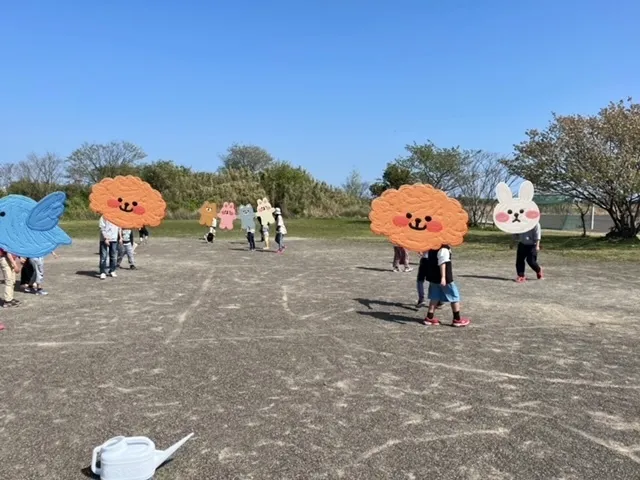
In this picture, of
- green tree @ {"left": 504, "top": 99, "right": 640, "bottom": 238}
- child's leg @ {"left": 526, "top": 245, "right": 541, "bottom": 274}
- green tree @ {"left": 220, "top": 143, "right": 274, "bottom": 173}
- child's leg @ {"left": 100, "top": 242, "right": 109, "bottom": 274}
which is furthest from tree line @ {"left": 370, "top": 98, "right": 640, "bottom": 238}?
green tree @ {"left": 220, "top": 143, "right": 274, "bottom": 173}

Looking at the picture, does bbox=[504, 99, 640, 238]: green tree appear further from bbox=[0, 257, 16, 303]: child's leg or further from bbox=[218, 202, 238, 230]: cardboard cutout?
bbox=[0, 257, 16, 303]: child's leg

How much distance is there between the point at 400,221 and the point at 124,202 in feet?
18.4

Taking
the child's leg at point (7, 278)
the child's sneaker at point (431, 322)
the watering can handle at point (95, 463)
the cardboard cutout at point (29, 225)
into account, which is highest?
the cardboard cutout at point (29, 225)

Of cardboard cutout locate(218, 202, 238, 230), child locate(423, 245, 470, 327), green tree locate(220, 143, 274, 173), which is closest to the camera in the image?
child locate(423, 245, 470, 327)

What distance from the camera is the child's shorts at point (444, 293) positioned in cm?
755

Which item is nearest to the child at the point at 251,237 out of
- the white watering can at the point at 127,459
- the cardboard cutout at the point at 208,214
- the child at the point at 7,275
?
the cardboard cutout at the point at 208,214

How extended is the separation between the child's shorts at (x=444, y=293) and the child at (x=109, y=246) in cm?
789

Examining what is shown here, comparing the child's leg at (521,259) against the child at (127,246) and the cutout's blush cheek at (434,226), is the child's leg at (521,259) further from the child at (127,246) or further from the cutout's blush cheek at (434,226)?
the child at (127,246)

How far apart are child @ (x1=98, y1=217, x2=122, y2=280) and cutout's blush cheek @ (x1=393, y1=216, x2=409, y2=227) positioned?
7316mm

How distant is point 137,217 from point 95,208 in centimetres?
78

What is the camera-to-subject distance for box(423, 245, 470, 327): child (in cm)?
754

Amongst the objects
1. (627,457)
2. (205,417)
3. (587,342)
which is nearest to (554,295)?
(587,342)

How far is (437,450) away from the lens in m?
3.93

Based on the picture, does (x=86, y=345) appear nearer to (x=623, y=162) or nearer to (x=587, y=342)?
(x=587, y=342)
